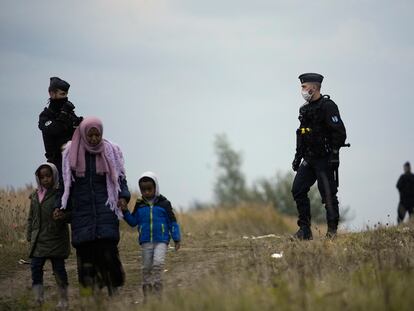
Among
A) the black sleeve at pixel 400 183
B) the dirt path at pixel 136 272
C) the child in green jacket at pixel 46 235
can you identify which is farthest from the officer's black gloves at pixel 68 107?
the black sleeve at pixel 400 183

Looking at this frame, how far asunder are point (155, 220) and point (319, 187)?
383 cm

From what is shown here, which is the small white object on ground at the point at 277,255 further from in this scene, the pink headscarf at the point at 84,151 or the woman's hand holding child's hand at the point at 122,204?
the pink headscarf at the point at 84,151

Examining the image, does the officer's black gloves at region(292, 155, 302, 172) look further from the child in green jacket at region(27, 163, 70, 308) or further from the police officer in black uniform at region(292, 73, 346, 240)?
the child in green jacket at region(27, 163, 70, 308)

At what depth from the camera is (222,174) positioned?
225 ft

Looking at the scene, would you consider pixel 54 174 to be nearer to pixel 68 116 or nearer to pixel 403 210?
pixel 68 116

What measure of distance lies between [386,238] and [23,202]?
9180mm

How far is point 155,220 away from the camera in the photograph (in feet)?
32.7

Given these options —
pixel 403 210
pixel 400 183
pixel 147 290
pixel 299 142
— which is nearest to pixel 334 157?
pixel 299 142

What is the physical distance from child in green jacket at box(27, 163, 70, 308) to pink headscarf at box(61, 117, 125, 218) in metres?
0.47

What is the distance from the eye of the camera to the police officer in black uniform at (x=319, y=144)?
12836mm

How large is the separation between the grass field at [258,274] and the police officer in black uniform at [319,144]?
2.27 ft

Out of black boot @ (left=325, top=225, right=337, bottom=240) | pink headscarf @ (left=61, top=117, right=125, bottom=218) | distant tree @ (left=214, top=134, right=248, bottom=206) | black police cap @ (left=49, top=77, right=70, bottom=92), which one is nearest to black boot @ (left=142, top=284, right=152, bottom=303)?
pink headscarf @ (left=61, top=117, right=125, bottom=218)

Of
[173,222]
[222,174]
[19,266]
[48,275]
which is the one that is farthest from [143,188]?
[222,174]

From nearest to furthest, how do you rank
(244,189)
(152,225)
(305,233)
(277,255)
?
(152,225) → (277,255) → (305,233) → (244,189)
